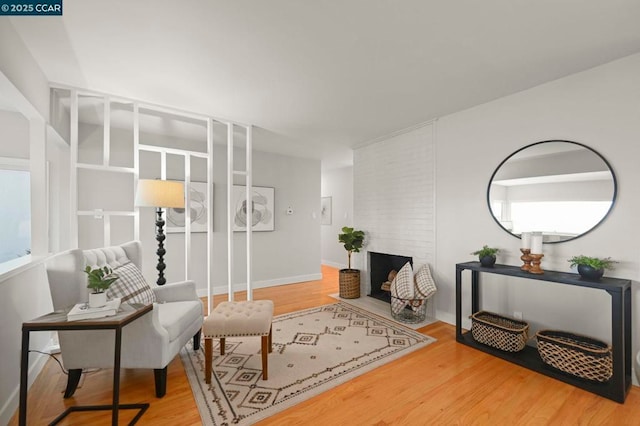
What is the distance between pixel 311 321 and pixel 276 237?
7.14 feet

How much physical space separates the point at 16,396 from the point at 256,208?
350 cm

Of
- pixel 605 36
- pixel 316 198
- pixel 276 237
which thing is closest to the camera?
pixel 605 36

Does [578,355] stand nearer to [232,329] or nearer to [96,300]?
[232,329]

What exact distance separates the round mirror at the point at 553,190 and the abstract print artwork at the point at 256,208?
343 centimetres

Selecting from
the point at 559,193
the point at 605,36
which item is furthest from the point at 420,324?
the point at 605,36

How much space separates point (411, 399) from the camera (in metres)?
1.95

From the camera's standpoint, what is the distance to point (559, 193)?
2510 mm

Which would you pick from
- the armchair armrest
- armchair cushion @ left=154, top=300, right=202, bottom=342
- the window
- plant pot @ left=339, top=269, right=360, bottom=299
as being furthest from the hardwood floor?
plant pot @ left=339, top=269, right=360, bottom=299

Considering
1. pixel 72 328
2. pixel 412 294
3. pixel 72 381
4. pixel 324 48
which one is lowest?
pixel 72 381

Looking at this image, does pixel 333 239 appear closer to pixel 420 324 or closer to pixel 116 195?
pixel 420 324

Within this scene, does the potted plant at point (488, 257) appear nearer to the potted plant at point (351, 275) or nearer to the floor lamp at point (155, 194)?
the potted plant at point (351, 275)

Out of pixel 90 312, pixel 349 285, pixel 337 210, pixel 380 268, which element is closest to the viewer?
pixel 90 312

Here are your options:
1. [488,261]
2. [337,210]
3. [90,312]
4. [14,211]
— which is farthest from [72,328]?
[337,210]

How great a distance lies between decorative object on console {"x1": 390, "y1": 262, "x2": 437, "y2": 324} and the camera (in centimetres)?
331
